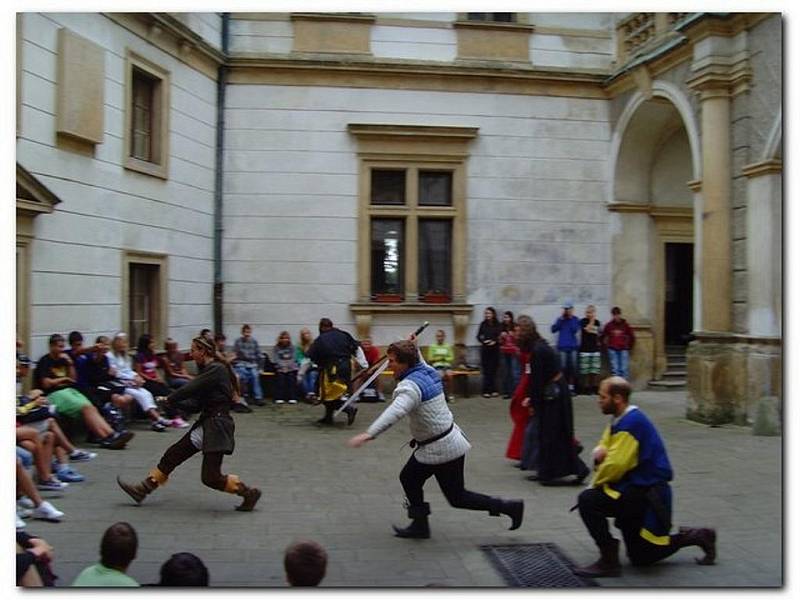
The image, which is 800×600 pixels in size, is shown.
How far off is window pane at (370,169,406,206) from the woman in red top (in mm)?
5495

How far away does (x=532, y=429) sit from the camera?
7703mm

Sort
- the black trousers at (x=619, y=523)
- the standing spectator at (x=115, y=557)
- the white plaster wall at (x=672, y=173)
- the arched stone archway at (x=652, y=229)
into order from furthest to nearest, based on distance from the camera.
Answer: the white plaster wall at (x=672, y=173) → the arched stone archway at (x=652, y=229) → the black trousers at (x=619, y=523) → the standing spectator at (x=115, y=557)

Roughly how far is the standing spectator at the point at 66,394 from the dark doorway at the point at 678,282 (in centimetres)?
956

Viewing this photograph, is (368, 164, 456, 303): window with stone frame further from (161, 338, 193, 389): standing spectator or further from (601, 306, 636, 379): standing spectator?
(161, 338, 193, 389): standing spectator

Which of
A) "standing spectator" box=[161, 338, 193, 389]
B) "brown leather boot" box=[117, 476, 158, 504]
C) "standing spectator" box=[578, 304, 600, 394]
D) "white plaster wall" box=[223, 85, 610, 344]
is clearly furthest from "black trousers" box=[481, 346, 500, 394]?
"brown leather boot" box=[117, 476, 158, 504]

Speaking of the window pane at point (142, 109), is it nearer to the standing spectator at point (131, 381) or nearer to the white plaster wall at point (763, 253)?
the standing spectator at point (131, 381)

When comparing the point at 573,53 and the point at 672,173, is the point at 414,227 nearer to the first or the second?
the point at 573,53

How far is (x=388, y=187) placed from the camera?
42.6 ft

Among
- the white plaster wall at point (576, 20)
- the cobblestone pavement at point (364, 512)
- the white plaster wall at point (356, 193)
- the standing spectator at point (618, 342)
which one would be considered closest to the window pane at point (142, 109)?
the white plaster wall at point (356, 193)

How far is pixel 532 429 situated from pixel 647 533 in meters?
2.85

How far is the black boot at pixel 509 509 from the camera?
5.56 metres

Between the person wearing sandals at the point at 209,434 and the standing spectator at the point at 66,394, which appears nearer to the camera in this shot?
the person wearing sandals at the point at 209,434

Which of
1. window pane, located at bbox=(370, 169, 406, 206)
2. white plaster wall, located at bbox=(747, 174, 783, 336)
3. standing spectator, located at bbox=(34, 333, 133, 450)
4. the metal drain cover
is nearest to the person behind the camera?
the metal drain cover

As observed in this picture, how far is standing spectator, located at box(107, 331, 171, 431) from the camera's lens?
7.61m
